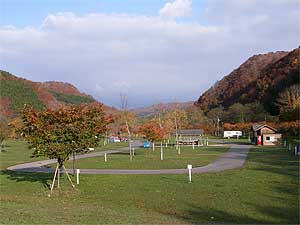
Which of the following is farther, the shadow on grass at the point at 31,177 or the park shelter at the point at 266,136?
the park shelter at the point at 266,136

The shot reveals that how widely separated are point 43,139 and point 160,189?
527 cm

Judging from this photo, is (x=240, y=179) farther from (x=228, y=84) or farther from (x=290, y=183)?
(x=228, y=84)

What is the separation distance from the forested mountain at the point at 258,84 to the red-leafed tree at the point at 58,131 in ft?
239

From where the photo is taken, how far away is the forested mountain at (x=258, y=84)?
323ft

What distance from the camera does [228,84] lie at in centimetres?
15088

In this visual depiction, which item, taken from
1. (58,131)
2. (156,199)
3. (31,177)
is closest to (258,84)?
(31,177)

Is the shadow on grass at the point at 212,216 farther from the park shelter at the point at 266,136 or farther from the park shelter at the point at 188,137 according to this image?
the park shelter at the point at 188,137

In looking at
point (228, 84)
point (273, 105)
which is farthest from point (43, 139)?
point (228, 84)

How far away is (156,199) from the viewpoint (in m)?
16.3

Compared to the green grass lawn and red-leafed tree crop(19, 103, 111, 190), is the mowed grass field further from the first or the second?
the green grass lawn

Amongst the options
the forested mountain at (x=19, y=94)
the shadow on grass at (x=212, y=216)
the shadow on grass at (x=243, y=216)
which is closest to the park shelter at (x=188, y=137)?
the forested mountain at (x=19, y=94)

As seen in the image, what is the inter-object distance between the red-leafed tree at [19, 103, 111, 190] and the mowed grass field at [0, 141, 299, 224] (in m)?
1.77

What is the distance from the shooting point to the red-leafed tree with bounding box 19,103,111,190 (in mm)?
18719

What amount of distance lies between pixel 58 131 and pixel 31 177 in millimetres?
6338
